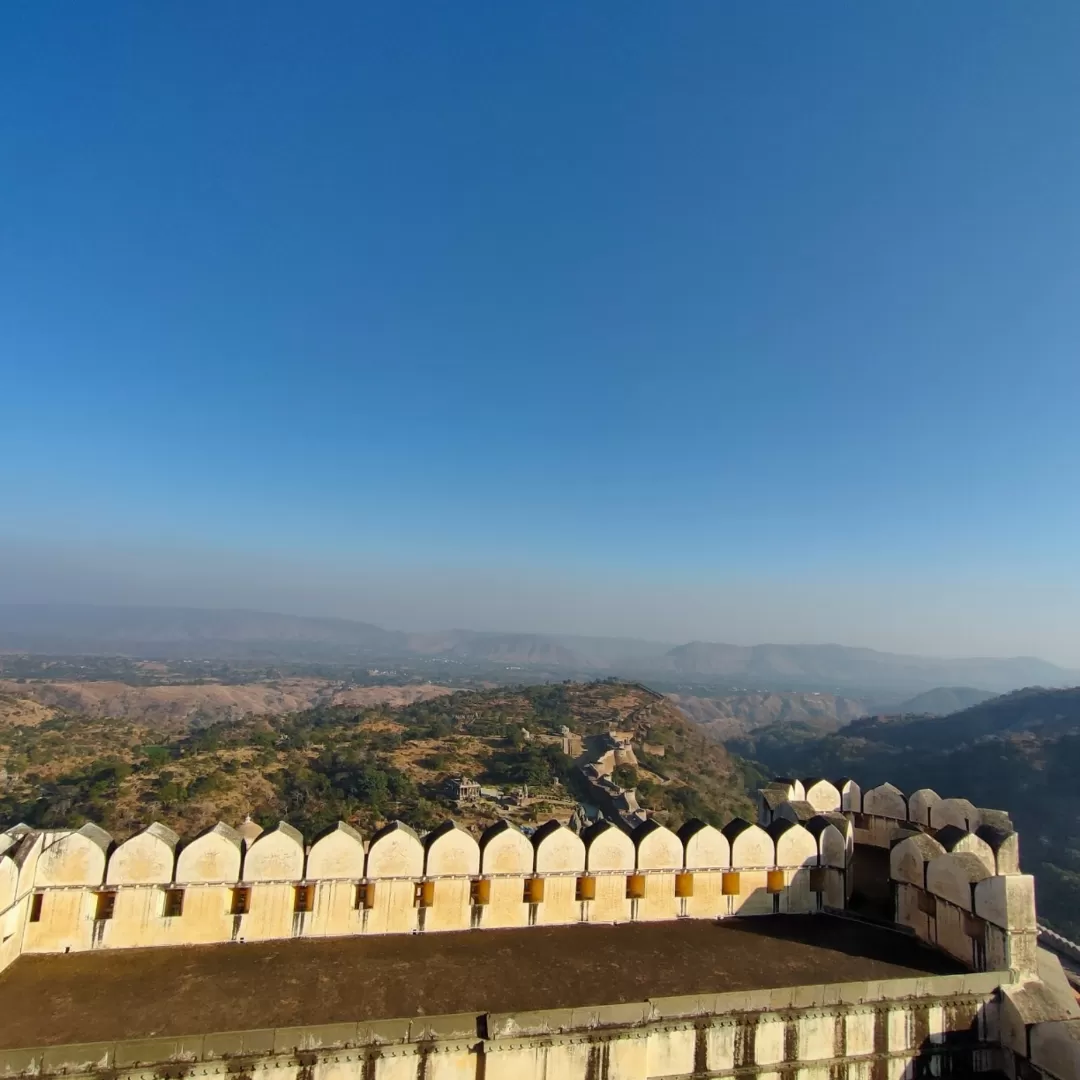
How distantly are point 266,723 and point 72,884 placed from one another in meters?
110

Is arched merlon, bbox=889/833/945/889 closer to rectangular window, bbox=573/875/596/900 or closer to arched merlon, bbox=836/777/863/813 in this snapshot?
arched merlon, bbox=836/777/863/813

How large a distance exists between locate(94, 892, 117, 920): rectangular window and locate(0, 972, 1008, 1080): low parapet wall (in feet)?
Answer: 8.29

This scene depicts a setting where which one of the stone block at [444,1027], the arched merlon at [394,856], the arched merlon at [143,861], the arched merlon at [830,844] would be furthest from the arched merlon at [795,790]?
the arched merlon at [143,861]

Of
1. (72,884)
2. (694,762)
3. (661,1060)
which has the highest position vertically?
(72,884)

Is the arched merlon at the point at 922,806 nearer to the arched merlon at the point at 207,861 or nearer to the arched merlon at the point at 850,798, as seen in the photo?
the arched merlon at the point at 850,798

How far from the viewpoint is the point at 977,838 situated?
1116cm

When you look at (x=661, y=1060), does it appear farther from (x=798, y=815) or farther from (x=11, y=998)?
(x=11, y=998)

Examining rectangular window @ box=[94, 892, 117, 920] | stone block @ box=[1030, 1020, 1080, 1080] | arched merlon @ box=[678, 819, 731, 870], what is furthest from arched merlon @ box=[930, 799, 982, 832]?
rectangular window @ box=[94, 892, 117, 920]

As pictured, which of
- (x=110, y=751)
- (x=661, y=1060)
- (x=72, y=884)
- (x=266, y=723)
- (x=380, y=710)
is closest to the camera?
(x=661, y=1060)

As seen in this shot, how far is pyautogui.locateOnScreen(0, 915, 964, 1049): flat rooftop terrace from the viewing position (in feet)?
24.4

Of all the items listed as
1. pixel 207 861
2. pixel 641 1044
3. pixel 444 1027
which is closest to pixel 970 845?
pixel 641 1044

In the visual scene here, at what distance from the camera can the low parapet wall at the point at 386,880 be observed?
895 centimetres

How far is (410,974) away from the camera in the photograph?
27.8 ft

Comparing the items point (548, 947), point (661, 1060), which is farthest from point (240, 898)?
point (661, 1060)
